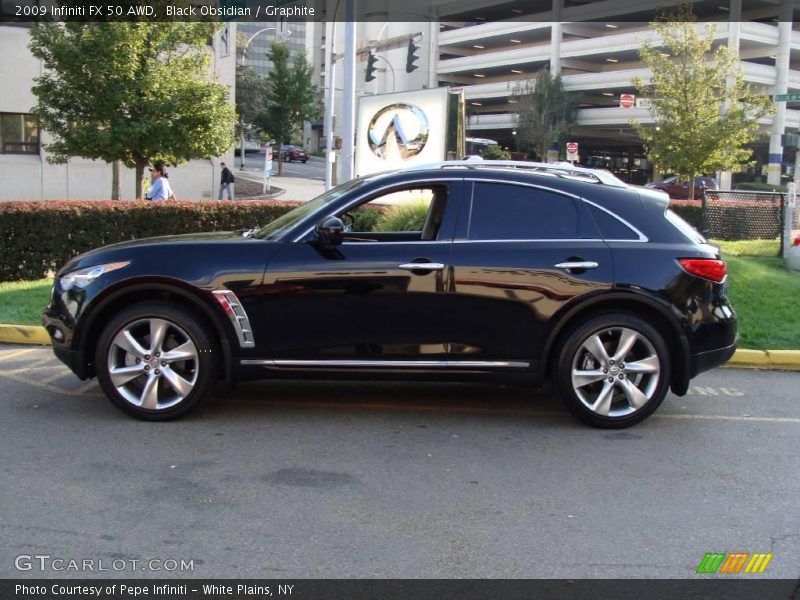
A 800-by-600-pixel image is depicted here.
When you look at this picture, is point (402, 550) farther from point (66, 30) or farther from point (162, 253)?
point (66, 30)

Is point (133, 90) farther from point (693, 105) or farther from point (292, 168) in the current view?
point (292, 168)

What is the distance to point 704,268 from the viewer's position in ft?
18.3

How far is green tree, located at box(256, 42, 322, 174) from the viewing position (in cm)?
5003

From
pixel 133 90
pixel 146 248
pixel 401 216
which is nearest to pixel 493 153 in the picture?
pixel 133 90

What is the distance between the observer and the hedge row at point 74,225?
33.4 feet

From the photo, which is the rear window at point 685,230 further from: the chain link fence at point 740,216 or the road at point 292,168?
the road at point 292,168

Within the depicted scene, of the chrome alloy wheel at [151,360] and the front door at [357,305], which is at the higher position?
the front door at [357,305]

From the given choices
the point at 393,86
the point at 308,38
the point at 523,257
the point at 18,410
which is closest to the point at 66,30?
the point at 18,410

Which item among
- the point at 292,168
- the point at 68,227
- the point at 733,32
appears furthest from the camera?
the point at 292,168

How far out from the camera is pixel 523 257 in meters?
5.51

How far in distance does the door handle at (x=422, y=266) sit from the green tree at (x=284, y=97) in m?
46.5

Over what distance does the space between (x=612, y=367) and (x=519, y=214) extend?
1.23 meters

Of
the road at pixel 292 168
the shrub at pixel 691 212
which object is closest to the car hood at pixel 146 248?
the shrub at pixel 691 212

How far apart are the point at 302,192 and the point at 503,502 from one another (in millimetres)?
36149
